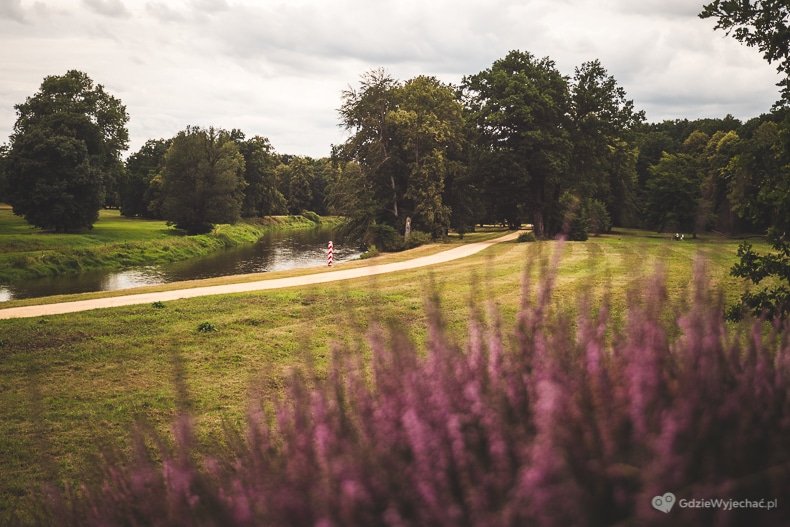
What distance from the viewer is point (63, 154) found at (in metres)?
45.9

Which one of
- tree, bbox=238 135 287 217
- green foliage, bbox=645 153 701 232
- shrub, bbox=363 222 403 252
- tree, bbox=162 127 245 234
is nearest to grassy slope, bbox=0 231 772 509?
shrub, bbox=363 222 403 252

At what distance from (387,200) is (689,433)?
39838mm

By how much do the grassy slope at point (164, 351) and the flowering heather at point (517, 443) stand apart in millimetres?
459

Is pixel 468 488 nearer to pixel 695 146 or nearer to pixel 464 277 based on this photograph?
pixel 464 277

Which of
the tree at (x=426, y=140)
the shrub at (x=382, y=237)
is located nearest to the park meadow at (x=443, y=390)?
the shrub at (x=382, y=237)

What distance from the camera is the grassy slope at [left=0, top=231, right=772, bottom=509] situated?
6.01m

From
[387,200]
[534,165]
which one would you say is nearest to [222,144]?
[387,200]

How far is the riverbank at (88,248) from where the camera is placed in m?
31.6

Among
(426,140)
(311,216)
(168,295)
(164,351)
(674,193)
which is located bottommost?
(164,351)

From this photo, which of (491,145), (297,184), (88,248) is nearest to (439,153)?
(491,145)

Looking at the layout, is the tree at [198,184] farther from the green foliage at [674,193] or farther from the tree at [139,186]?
the green foliage at [674,193]

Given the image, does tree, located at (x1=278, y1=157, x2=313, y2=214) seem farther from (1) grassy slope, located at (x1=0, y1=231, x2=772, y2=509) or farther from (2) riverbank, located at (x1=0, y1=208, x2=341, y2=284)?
(1) grassy slope, located at (x1=0, y1=231, x2=772, y2=509)

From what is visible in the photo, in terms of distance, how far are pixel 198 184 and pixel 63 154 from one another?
44.1ft

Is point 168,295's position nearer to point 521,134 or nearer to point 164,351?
point 164,351
